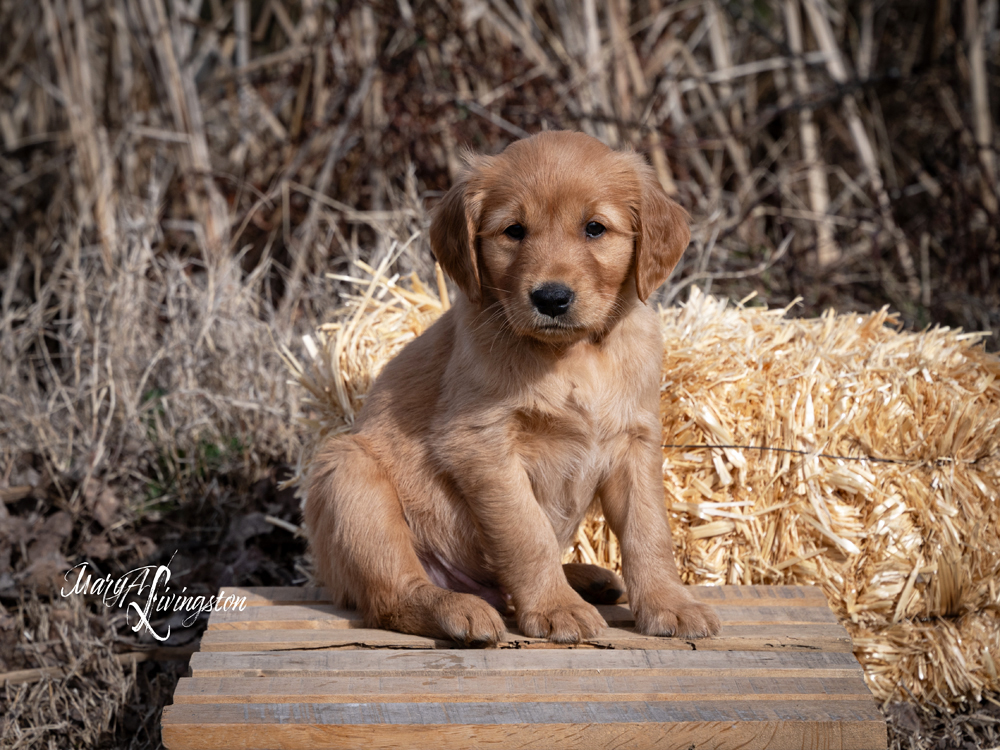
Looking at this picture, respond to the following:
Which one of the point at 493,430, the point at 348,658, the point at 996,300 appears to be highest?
the point at 493,430

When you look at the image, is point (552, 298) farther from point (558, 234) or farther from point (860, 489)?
point (860, 489)

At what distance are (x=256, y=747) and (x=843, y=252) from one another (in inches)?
235

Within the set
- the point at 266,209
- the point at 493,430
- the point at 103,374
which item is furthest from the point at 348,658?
the point at 266,209

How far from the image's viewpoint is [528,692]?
2.67 metres

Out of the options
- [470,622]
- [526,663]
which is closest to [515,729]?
[526,663]

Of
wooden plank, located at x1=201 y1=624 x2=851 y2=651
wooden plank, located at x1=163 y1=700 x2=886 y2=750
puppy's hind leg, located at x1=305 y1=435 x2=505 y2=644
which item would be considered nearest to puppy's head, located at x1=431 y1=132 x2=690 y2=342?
puppy's hind leg, located at x1=305 y1=435 x2=505 y2=644

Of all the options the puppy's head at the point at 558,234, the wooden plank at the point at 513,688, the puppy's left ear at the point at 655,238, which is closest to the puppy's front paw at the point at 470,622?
the wooden plank at the point at 513,688

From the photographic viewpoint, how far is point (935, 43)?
7.61 meters

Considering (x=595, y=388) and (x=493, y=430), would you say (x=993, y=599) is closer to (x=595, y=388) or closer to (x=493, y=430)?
(x=595, y=388)

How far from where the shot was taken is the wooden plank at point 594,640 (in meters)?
2.93

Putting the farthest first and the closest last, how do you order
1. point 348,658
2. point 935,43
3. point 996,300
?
point 935,43 → point 996,300 → point 348,658

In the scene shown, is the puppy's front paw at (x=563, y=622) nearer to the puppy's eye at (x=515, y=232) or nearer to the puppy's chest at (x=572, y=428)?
the puppy's chest at (x=572, y=428)

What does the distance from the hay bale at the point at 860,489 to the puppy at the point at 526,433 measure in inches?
21.6

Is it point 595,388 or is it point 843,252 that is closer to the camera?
point 595,388
